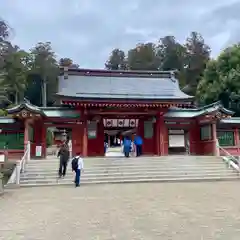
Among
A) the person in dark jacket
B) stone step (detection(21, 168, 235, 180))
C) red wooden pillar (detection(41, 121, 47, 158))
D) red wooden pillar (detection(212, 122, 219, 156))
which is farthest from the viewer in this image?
red wooden pillar (detection(41, 121, 47, 158))

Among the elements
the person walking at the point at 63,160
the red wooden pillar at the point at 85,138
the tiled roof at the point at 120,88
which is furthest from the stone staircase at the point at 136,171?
the tiled roof at the point at 120,88

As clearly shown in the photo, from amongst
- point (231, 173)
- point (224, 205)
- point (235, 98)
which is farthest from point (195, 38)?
point (224, 205)

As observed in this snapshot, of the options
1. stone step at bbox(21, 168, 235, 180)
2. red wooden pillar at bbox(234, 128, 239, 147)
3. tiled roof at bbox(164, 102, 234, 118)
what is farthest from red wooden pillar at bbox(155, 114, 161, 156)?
red wooden pillar at bbox(234, 128, 239, 147)

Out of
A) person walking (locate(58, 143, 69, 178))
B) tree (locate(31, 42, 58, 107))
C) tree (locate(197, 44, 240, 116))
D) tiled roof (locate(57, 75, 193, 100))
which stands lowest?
person walking (locate(58, 143, 69, 178))

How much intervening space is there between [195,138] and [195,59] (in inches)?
1983

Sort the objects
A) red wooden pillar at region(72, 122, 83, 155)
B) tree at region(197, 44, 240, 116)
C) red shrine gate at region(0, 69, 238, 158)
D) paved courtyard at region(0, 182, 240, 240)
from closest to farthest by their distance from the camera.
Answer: paved courtyard at region(0, 182, 240, 240) → red shrine gate at region(0, 69, 238, 158) → red wooden pillar at region(72, 122, 83, 155) → tree at region(197, 44, 240, 116)

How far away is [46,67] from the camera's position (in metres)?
66.2

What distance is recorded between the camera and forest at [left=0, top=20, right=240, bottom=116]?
124 feet

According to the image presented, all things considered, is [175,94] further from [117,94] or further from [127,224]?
[127,224]

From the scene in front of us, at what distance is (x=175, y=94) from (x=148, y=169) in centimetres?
798

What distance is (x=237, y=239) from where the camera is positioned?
18.1ft

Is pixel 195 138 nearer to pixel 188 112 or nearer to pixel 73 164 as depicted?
pixel 188 112

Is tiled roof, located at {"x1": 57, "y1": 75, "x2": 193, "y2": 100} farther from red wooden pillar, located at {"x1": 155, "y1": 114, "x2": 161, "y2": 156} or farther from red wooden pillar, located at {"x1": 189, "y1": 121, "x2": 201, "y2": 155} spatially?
red wooden pillar, located at {"x1": 189, "y1": 121, "x2": 201, "y2": 155}

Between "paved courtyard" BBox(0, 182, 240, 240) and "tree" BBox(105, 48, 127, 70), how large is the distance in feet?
240
